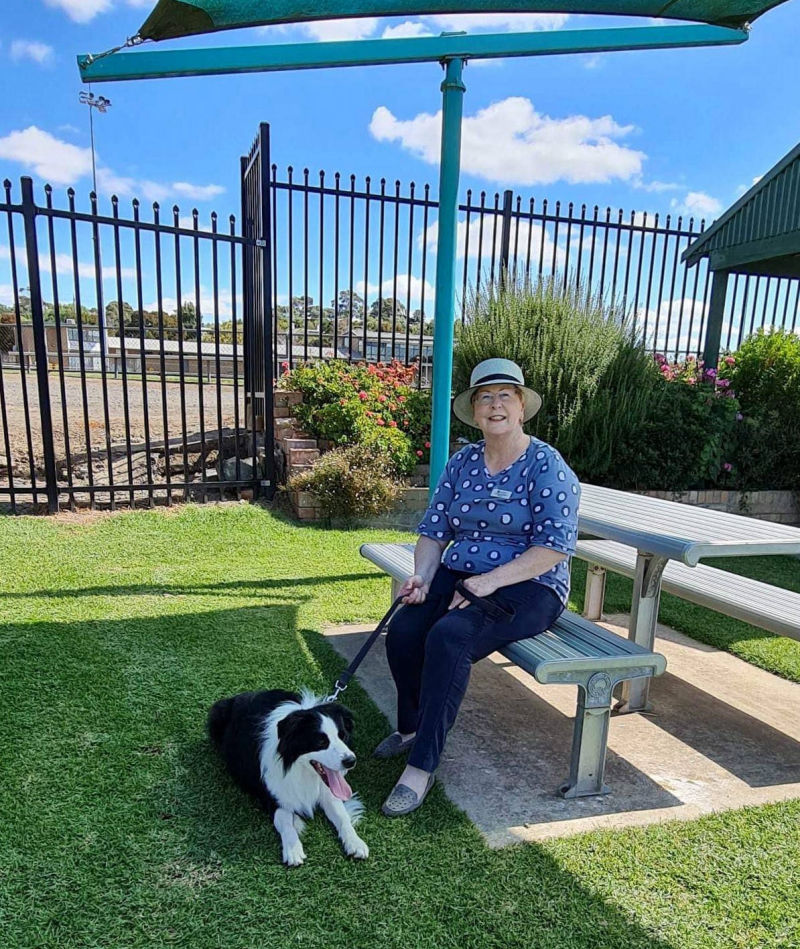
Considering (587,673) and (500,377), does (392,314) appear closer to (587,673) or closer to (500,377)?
(500,377)

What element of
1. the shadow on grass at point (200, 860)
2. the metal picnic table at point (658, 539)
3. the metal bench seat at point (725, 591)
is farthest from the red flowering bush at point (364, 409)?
the shadow on grass at point (200, 860)

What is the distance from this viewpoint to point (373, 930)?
172cm

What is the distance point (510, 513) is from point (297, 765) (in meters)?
1.18

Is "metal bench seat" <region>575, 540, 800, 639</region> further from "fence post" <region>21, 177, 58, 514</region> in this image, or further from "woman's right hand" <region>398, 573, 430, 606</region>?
"fence post" <region>21, 177, 58, 514</region>

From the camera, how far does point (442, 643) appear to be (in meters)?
2.32

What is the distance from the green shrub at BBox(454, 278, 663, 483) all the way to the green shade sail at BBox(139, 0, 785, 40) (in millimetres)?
3503

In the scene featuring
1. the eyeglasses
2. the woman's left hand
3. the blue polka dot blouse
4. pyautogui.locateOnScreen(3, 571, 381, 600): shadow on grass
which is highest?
the eyeglasses

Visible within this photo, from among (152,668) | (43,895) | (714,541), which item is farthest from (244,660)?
(714,541)

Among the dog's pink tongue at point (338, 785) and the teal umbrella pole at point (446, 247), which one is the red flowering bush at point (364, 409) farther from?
the dog's pink tongue at point (338, 785)

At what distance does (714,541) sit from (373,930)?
1.69 m

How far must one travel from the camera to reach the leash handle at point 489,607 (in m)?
2.40

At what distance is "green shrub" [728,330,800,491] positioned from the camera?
7.18 metres

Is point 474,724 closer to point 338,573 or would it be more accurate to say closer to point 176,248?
point 338,573

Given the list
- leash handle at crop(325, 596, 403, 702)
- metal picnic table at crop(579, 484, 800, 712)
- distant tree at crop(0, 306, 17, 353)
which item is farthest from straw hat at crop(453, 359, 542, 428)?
distant tree at crop(0, 306, 17, 353)
